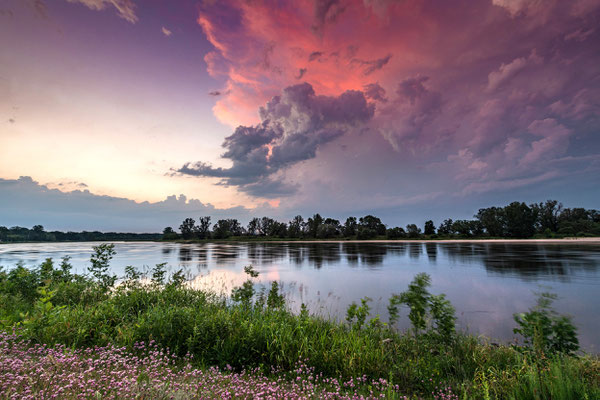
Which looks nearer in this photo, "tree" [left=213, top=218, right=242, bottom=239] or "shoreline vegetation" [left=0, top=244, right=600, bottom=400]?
"shoreline vegetation" [left=0, top=244, right=600, bottom=400]

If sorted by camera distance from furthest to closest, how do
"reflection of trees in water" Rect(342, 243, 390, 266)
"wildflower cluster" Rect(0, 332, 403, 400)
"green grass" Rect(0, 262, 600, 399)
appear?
"reflection of trees in water" Rect(342, 243, 390, 266) → "green grass" Rect(0, 262, 600, 399) → "wildflower cluster" Rect(0, 332, 403, 400)

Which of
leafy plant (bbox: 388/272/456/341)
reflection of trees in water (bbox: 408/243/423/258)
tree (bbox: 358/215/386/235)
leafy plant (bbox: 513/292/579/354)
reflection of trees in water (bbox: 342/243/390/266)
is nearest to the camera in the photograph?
leafy plant (bbox: 513/292/579/354)

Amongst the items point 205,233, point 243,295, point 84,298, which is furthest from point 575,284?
point 205,233

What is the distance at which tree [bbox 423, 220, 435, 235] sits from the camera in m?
110

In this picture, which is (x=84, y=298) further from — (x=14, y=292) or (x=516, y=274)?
(x=516, y=274)

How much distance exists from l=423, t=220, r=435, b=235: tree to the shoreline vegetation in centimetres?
11373

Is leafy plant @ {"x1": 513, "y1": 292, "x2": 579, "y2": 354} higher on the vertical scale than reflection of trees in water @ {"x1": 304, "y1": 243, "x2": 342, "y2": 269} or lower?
higher

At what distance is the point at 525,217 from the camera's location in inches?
3438

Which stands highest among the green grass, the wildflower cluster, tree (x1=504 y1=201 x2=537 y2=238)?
tree (x1=504 y1=201 x2=537 y2=238)

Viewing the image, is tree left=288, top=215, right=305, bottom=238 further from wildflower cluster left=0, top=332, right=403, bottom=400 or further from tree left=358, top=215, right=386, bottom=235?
wildflower cluster left=0, top=332, right=403, bottom=400

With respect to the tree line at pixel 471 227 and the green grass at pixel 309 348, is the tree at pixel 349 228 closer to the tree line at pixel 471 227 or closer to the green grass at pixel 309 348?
the tree line at pixel 471 227

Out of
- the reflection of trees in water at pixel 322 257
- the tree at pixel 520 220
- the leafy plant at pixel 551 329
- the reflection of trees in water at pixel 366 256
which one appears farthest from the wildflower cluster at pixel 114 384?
the tree at pixel 520 220

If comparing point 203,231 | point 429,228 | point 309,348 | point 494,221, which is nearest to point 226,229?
point 203,231

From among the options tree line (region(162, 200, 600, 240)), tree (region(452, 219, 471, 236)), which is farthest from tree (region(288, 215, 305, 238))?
tree (region(452, 219, 471, 236))
